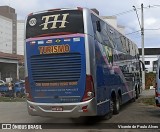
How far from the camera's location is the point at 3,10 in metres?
119

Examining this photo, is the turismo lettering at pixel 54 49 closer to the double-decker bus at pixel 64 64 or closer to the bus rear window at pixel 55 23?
the double-decker bus at pixel 64 64

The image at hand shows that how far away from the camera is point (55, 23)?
40.2ft

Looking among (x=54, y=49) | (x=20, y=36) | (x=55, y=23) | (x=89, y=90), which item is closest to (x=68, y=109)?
(x=89, y=90)

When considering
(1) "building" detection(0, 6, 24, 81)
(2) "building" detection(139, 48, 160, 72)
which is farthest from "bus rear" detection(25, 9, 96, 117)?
(2) "building" detection(139, 48, 160, 72)

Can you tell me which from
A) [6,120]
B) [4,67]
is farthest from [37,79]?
[4,67]

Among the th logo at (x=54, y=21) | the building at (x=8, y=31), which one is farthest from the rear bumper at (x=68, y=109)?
the building at (x=8, y=31)

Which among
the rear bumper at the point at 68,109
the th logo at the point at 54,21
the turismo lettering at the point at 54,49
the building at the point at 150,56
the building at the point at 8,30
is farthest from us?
the building at the point at 8,30

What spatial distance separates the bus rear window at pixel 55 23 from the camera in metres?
12.0

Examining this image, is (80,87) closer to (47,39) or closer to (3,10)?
(47,39)

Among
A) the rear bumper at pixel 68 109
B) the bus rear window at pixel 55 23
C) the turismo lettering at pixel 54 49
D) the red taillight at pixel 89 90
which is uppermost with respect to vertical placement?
the bus rear window at pixel 55 23

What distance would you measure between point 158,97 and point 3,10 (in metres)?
110

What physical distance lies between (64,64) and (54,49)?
2.03 ft

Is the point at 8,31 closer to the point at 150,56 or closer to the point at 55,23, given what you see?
the point at 150,56

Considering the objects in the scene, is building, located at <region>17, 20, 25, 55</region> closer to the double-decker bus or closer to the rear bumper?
the double-decker bus
